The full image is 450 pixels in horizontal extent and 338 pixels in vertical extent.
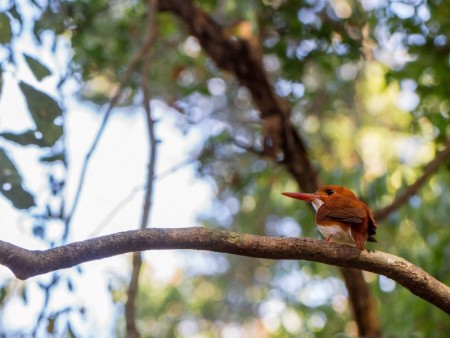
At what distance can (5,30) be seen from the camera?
2562mm

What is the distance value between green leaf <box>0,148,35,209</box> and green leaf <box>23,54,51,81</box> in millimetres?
329

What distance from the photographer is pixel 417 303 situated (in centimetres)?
365

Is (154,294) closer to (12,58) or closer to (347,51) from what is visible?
(347,51)

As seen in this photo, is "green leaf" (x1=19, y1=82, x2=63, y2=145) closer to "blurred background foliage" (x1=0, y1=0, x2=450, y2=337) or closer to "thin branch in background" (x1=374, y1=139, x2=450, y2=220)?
"blurred background foliage" (x1=0, y1=0, x2=450, y2=337)

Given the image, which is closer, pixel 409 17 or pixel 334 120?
pixel 409 17

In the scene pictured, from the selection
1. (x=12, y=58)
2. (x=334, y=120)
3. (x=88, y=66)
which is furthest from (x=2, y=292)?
(x=334, y=120)

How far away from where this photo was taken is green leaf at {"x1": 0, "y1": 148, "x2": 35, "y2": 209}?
7.06 ft

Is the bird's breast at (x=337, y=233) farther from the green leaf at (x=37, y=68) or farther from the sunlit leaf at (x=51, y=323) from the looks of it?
the sunlit leaf at (x=51, y=323)

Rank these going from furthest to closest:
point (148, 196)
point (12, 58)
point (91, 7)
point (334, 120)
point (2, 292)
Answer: point (334, 120) < point (91, 7) < point (148, 196) < point (2, 292) < point (12, 58)

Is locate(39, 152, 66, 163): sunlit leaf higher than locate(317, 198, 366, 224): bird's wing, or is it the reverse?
locate(39, 152, 66, 163): sunlit leaf

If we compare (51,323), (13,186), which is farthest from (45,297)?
(13,186)

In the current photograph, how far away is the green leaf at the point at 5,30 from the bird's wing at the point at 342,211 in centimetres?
119

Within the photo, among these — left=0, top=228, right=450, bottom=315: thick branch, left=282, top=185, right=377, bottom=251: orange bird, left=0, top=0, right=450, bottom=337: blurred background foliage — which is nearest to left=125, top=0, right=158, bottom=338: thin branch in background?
left=0, top=0, right=450, bottom=337: blurred background foliage

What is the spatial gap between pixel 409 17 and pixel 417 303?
1396 millimetres
